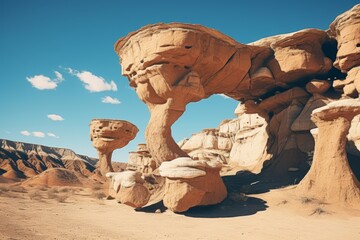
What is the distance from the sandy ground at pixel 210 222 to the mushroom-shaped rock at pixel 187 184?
31cm

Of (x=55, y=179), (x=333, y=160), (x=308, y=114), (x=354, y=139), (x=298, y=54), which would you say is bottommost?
(x=55, y=179)

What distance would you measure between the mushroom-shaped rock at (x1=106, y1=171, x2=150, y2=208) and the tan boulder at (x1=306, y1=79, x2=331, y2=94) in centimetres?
805

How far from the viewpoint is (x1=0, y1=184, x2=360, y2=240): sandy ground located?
5.11 metres

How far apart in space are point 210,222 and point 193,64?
18.8 feet

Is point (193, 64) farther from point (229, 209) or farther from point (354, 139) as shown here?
point (354, 139)

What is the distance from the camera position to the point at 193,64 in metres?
10.1

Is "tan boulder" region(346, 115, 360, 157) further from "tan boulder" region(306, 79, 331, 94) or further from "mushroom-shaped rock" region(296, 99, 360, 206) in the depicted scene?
"mushroom-shaped rock" region(296, 99, 360, 206)

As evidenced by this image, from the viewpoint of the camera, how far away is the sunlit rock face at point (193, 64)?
31.3 feet

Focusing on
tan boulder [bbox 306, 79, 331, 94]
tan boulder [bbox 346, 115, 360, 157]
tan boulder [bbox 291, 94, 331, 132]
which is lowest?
tan boulder [bbox 346, 115, 360, 157]

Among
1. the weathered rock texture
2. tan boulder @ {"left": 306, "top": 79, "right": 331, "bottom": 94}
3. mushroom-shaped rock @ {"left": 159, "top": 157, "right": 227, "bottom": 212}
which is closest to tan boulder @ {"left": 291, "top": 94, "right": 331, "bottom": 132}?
the weathered rock texture

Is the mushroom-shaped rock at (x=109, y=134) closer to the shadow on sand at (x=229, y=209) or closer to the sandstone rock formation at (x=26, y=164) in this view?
the shadow on sand at (x=229, y=209)

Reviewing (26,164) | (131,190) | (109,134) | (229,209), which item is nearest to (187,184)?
(229,209)

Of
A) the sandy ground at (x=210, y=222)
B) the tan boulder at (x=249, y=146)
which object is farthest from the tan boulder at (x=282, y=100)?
the sandy ground at (x=210, y=222)

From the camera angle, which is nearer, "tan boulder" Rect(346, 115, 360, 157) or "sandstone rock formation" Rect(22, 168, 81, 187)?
"tan boulder" Rect(346, 115, 360, 157)
